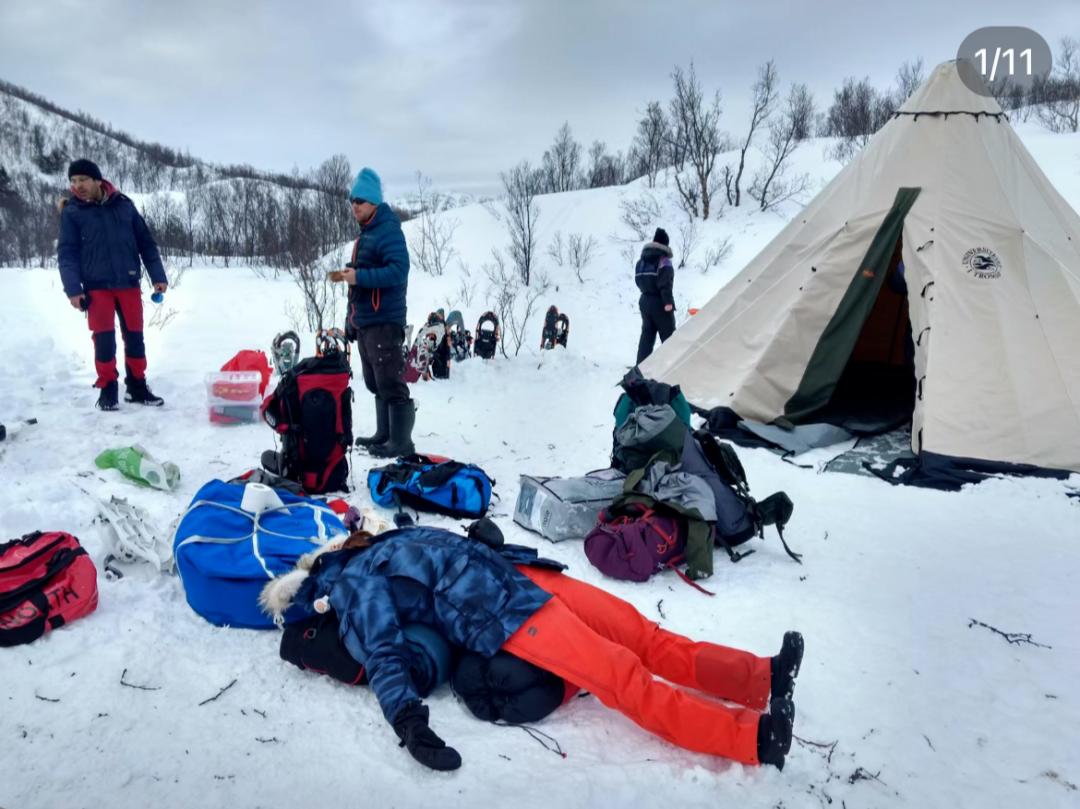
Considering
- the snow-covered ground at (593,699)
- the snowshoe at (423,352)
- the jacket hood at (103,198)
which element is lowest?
the snow-covered ground at (593,699)

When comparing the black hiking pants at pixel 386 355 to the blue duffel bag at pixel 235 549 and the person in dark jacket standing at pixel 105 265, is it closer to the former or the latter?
the blue duffel bag at pixel 235 549

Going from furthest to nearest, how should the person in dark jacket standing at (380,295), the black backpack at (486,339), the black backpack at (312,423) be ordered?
the black backpack at (486,339)
the person in dark jacket standing at (380,295)
the black backpack at (312,423)

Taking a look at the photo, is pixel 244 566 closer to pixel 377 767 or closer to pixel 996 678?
pixel 377 767

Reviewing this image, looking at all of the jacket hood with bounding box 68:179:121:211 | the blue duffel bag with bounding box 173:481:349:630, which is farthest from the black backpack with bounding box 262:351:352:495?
the jacket hood with bounding box 68:179:121:211

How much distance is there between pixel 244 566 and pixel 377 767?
1096 mm

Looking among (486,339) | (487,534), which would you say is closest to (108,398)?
(487,534)

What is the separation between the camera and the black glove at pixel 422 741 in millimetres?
1917

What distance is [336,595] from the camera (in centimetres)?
235

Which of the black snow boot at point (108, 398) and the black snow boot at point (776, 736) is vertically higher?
the black snow boot at point (108, 398)

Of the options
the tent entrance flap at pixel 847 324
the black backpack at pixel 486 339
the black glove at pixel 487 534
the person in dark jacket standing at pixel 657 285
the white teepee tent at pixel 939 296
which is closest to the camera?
the black glove at pixel 487 534

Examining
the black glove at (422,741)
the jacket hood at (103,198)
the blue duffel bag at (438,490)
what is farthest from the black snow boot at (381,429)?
the black glove at (422,741)

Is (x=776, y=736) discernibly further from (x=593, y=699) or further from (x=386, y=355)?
(x=386, y=355)

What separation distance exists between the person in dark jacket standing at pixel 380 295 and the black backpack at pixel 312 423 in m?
0.50

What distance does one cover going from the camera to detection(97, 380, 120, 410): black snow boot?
5.04 meters
